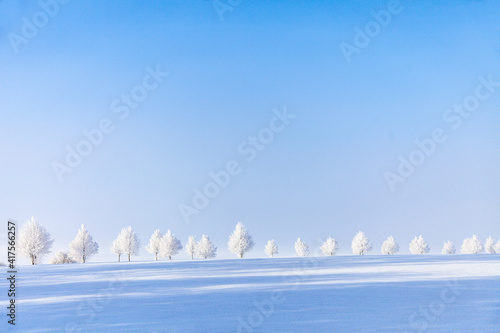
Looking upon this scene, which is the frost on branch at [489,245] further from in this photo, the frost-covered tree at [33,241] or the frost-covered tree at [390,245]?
the frost-covered tree at [33,241]

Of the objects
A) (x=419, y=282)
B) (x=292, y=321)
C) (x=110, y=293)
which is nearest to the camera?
(x=292, y=321)

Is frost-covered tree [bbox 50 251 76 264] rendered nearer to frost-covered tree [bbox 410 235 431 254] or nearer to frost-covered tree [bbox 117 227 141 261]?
frost-covered tree [bbox 117 227 141 261]

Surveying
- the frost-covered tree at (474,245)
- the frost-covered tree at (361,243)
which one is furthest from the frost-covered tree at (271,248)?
the frost-covered tree at (474,245)

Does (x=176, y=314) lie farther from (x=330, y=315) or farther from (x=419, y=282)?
(x=419, y=282)

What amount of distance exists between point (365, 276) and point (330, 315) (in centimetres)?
1376

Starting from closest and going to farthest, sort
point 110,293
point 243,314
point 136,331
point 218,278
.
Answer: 1. point 136,331
2. point 243,314
3. point 110,293
4. point 218,278

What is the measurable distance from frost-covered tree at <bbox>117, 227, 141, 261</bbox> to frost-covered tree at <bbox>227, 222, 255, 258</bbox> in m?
21.7

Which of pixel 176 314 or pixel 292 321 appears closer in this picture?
pixel 292 321

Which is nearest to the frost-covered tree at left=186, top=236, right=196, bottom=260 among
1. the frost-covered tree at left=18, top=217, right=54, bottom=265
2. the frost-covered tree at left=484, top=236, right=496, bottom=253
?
the frost-covered tree at left=18, top=217, right=54, bottom=265

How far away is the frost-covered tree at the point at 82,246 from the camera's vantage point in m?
83.8

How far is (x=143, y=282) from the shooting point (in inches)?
1113

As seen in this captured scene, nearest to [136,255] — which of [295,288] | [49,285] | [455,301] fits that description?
[49,285]

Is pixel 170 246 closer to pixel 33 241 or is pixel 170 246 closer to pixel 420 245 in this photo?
pixel 33 241

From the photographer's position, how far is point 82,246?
3305 inches
